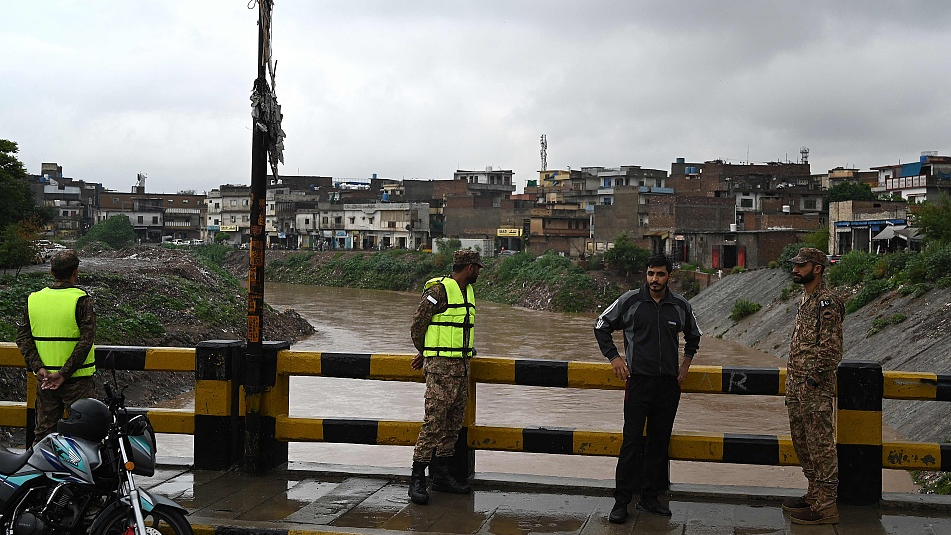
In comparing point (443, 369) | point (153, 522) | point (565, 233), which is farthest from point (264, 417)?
point (565, 233)

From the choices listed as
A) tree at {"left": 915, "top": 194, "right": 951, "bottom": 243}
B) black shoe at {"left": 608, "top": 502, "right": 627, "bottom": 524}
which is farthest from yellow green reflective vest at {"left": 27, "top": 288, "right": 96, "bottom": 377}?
tree at {"left": 915, "top": 194, "right": 951, "bottom": 243}

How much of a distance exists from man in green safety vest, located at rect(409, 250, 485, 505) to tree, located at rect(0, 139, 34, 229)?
39.4m

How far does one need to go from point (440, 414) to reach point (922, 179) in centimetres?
7928

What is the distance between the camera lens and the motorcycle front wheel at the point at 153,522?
19.3 ft

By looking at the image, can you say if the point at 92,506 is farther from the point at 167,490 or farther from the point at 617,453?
the point at 617,453

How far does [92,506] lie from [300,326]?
3092 cm

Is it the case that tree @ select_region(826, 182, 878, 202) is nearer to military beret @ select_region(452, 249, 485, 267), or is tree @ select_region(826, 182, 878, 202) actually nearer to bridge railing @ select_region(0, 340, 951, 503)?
bridge railing @ select_region(0, 340, 951, 503)

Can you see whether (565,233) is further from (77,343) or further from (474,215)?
(77,343)

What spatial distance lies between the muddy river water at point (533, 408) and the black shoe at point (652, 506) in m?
3.32

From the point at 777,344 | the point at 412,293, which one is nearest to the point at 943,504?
the point at 777,344

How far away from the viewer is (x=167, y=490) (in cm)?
769

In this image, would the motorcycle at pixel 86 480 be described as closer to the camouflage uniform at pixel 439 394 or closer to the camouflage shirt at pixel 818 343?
the camouflage uniform at pixel 439 394

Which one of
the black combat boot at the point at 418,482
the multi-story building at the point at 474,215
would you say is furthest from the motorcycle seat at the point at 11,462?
the multi-story building at the point at 474,215

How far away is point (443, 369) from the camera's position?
7.64 meters
